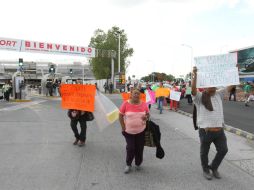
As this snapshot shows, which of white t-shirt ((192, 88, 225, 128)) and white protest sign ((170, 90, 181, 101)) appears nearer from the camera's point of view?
white t-shirt ((192, 88, 225, 128))

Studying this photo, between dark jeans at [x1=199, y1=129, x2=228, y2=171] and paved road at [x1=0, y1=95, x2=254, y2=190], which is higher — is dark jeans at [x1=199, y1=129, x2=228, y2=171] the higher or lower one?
the higher one

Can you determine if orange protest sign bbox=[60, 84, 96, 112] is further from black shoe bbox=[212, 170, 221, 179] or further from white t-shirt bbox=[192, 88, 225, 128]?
black shoe bbox=[212, 170, 221, 179]

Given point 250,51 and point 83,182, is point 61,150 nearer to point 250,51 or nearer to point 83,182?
point 83,182

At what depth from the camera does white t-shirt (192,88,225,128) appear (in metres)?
4.95

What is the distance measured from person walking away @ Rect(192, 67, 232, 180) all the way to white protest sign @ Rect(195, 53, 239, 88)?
118 mm

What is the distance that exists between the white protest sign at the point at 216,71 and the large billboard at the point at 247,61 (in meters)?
49.9

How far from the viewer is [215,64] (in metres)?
5.08

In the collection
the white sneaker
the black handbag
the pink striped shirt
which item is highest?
the pink striped shirt

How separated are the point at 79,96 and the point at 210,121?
3364 mm

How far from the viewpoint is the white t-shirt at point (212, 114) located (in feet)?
16.2

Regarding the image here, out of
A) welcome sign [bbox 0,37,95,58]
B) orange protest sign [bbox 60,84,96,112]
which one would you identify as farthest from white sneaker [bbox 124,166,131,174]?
welcome sign [bbox 0,37,95,58]

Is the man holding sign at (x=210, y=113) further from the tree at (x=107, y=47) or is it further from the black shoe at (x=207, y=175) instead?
the tree at (x=107, y=47)

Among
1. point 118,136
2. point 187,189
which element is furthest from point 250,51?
point 187,189

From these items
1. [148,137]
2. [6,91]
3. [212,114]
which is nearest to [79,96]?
[148,137]
